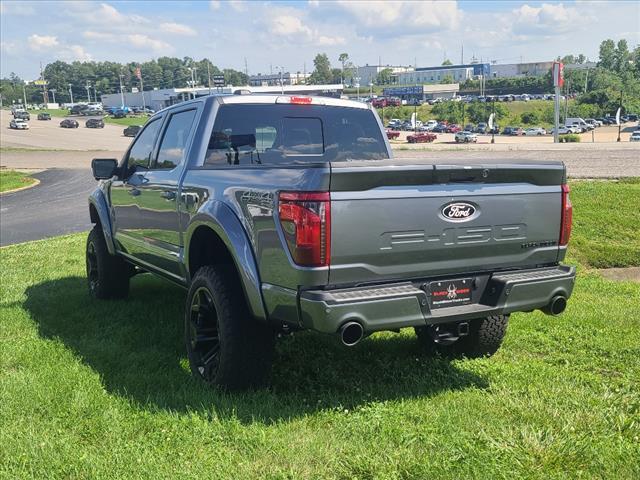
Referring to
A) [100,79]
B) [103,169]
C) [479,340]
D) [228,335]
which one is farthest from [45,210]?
[100,79]

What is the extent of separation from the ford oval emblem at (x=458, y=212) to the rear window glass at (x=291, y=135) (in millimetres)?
1825

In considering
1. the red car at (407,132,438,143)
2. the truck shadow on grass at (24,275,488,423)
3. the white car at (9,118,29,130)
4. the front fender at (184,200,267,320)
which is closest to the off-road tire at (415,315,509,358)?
the truck shadow on grass at (24,275,488,423)

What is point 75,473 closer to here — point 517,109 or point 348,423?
point 348,423

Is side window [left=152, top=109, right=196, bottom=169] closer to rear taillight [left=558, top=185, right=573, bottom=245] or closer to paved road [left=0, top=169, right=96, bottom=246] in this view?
rear taillight [left=558, top=185, right=573, bottom=245]

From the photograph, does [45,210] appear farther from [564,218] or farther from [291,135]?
[564,218]

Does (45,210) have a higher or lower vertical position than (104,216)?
lower

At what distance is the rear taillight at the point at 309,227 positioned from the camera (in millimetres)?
3279

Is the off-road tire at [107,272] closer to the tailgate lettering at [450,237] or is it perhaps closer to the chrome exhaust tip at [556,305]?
the tailgate lettering at [450,237]

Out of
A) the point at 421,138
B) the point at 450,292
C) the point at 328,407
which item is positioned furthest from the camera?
the point at 421,138

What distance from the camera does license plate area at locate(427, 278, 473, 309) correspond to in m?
3.62

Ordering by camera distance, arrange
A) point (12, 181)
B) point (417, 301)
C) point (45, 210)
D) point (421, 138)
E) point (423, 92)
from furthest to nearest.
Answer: point (423, 92), point (421, 138), point (12, 181), point (45, 210), point (417, 301)

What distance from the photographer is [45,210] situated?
17.1 m

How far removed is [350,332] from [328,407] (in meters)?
0.79

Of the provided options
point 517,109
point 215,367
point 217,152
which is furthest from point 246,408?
point 517,109
